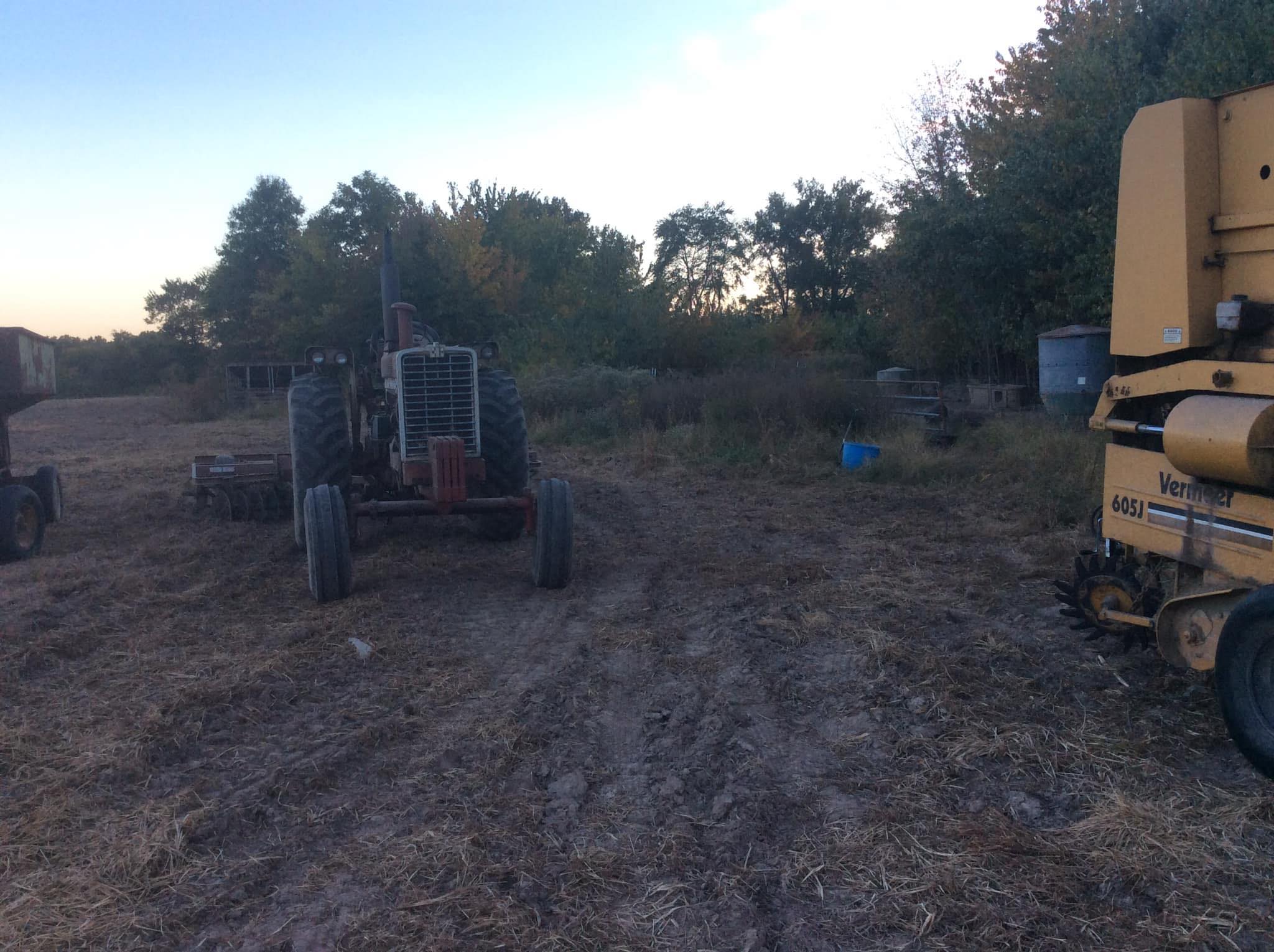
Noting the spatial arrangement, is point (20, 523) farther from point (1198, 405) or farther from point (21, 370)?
point (1198, 405)

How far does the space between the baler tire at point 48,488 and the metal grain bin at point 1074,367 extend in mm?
12048

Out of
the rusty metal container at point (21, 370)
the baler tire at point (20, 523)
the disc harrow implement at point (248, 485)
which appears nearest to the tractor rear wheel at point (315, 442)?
the disc harrow implement at point (248, 485)

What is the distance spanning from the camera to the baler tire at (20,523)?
8.85m

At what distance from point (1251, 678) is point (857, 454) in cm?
982

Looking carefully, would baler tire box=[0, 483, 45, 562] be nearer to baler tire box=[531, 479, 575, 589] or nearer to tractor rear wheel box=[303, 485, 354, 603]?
tractor rear wheel box=[303, 485, 354, 603]

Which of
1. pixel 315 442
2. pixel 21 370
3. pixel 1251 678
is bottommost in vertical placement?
pixel 1251 678

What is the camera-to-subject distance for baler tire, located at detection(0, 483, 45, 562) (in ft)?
29.0

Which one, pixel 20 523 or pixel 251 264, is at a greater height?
Result: pixel 251 264

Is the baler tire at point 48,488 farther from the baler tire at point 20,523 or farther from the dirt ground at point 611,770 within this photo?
the dirt ground at point 611,770

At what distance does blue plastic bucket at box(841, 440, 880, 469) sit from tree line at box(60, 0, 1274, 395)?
3763 mm

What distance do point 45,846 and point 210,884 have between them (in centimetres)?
78

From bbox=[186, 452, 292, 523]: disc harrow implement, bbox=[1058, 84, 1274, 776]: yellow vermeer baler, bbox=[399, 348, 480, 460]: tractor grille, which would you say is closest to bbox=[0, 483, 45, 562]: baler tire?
bbox=[186, 452, 292, 523]: disc harrow implement

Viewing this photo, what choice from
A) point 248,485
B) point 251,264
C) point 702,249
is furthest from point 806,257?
point 248,485

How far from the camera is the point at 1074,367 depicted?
41.7ft
